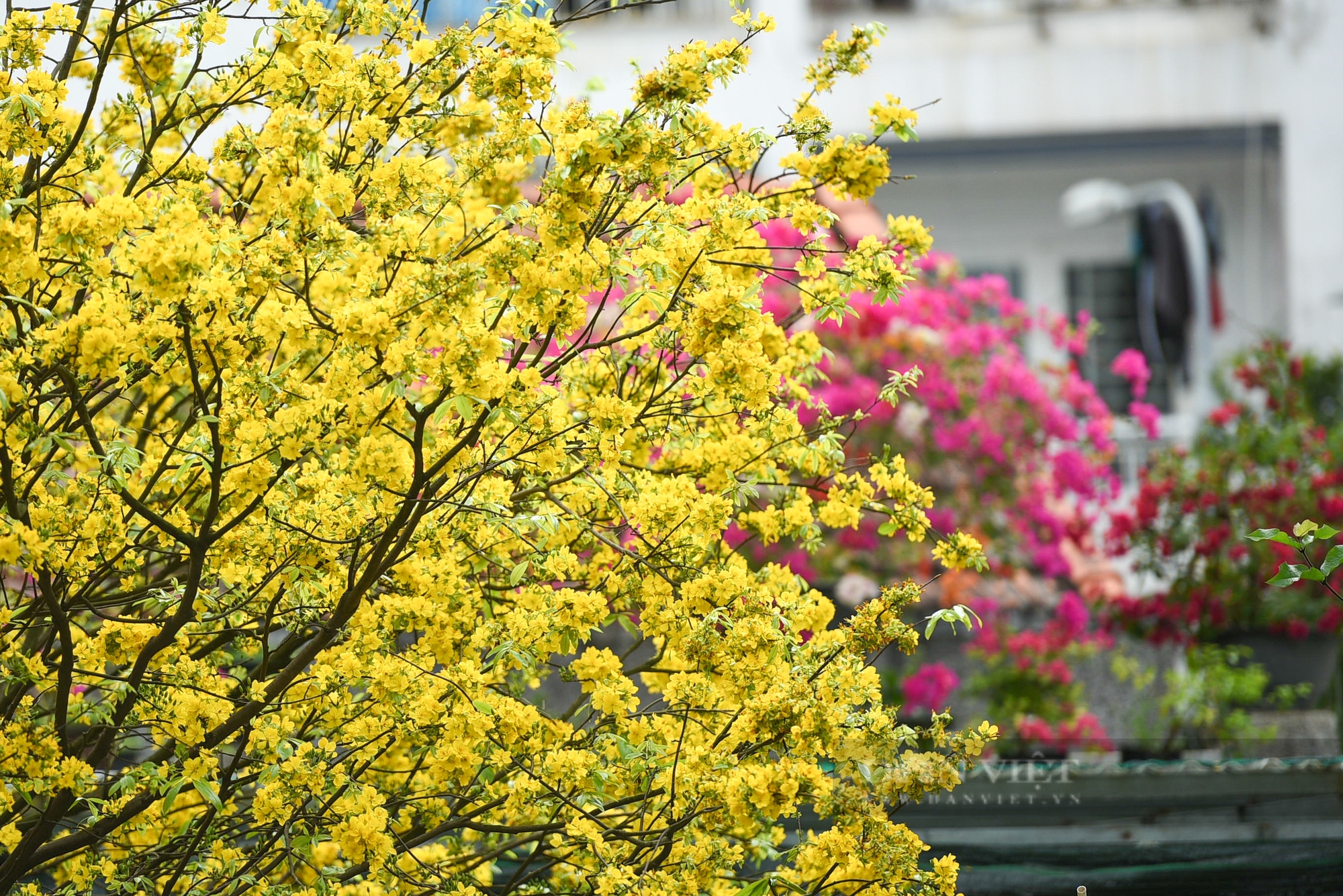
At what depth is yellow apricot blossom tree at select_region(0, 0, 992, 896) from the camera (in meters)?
3.04

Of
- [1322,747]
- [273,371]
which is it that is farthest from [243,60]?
[1322,747]

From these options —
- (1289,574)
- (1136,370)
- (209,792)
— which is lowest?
(209,792)

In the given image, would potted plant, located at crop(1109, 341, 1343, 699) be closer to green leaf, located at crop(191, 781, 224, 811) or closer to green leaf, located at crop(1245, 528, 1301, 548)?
green leaf, located at crop(1245, 528, 1301, 548)

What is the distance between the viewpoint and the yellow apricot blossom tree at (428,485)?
3045mm

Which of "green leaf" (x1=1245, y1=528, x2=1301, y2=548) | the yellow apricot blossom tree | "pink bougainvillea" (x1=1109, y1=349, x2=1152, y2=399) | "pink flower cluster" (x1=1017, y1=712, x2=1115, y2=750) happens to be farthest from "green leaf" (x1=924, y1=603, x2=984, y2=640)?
"pink bougainvillea" (x1=1109, y1=349, x2=1152, y2=399)

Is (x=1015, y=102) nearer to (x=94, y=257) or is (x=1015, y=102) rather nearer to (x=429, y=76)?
(x=429, y=76)

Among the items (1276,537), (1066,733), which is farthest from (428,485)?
(1066,733)

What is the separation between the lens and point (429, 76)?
12.1ft

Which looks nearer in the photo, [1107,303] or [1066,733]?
[1066,733]

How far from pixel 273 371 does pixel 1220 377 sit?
943 cm

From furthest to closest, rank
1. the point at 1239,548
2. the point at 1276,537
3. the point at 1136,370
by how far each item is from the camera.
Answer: the point at 1136,370
the point at 1239,548
the point at 1276,537

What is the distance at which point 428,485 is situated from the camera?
323 cm

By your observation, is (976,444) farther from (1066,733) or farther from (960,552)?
(960,552)

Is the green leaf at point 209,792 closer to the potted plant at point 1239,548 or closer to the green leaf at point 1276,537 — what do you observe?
the green leaf at point 1276,537
